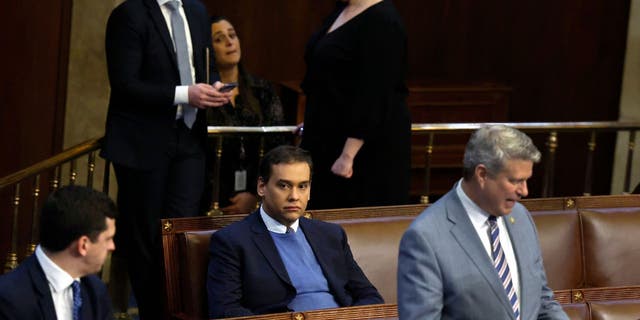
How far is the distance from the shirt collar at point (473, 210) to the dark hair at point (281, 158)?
117cm

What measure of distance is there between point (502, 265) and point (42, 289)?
4.34 ft

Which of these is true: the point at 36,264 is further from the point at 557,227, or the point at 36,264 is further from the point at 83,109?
the point at 83,109

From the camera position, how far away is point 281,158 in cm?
490

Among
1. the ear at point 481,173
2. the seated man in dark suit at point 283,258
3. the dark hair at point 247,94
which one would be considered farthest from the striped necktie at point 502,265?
the dark hair at point 247,94

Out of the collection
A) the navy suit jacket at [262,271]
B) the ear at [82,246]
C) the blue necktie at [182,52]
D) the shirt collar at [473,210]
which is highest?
the blue necktie at [182,52]

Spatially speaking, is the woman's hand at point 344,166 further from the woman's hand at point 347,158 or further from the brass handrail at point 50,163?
the brass handrail at point 50,163

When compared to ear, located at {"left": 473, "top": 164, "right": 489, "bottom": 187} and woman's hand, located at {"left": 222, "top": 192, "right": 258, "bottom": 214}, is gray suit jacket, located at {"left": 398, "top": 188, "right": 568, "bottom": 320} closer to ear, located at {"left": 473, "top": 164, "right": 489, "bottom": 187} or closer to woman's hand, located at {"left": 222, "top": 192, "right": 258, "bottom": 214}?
ear, located at {"left": 473, "top": 164, "right": 489, "bottom": 187}

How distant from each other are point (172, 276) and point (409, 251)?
54.9 inches

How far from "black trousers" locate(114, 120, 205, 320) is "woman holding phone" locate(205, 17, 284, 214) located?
2.71ft

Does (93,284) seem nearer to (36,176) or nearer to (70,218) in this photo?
(70,218)

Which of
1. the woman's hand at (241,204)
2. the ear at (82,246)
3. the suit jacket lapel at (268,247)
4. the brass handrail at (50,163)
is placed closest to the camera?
the ear at (82,246)

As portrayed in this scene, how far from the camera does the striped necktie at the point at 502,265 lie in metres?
3.85

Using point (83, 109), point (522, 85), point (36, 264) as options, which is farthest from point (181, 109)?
point (522, 85)

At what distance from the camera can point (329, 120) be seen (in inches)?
221
